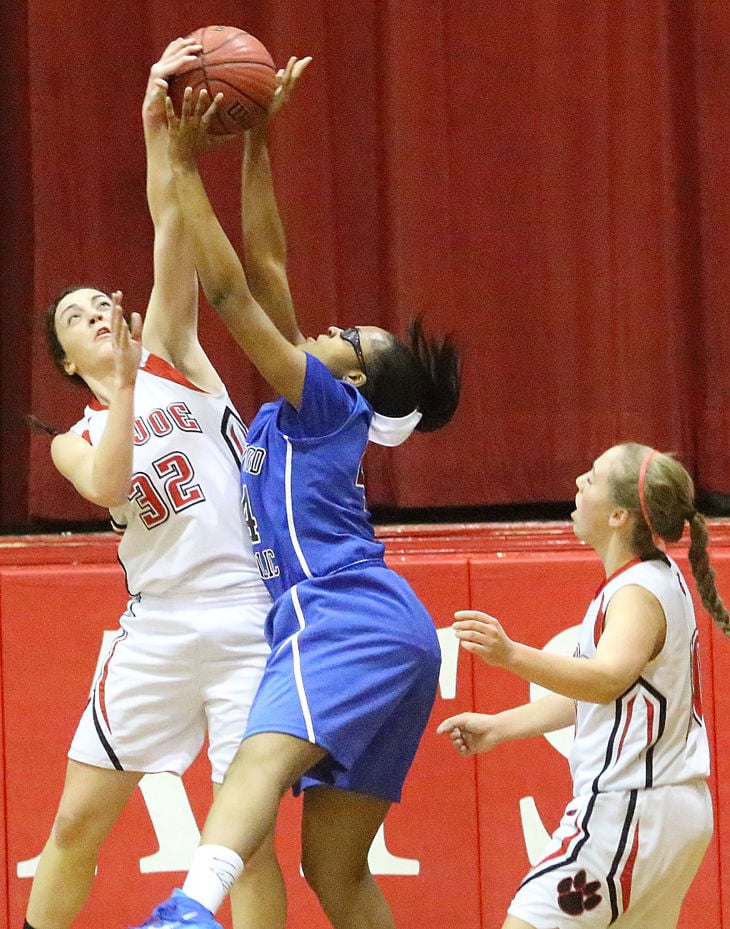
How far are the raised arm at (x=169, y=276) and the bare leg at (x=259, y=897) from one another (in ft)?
3.32

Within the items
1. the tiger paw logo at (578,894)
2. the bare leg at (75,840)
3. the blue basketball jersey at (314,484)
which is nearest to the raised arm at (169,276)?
the blue basketball jersey at (314,484)

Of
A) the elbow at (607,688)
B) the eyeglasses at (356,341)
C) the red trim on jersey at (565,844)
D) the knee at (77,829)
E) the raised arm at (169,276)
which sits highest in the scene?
the raised arm at (169,276)

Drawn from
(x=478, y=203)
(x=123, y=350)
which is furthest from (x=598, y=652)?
(x=478, y=203)

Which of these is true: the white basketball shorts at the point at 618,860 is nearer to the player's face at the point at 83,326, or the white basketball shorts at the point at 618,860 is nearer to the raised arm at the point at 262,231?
the raised arm at the point at 262,231

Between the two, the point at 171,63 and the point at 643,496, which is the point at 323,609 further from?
the point at 171,63

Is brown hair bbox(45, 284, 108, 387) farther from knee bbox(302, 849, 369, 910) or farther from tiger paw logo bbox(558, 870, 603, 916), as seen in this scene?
tiger paw logo bbox(558, 870, 603, 916)

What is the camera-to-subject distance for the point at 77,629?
3.79 meters

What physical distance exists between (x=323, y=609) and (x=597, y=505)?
58 cm

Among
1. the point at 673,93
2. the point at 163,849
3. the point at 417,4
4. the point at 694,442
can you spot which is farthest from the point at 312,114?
the point at 163,849

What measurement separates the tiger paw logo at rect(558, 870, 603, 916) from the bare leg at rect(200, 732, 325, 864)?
530mm

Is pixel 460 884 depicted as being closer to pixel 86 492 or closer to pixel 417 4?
pixel 86 492

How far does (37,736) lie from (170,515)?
3.54 ft

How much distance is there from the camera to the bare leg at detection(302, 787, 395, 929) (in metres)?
2.85

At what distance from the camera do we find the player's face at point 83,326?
3219 millimetres
